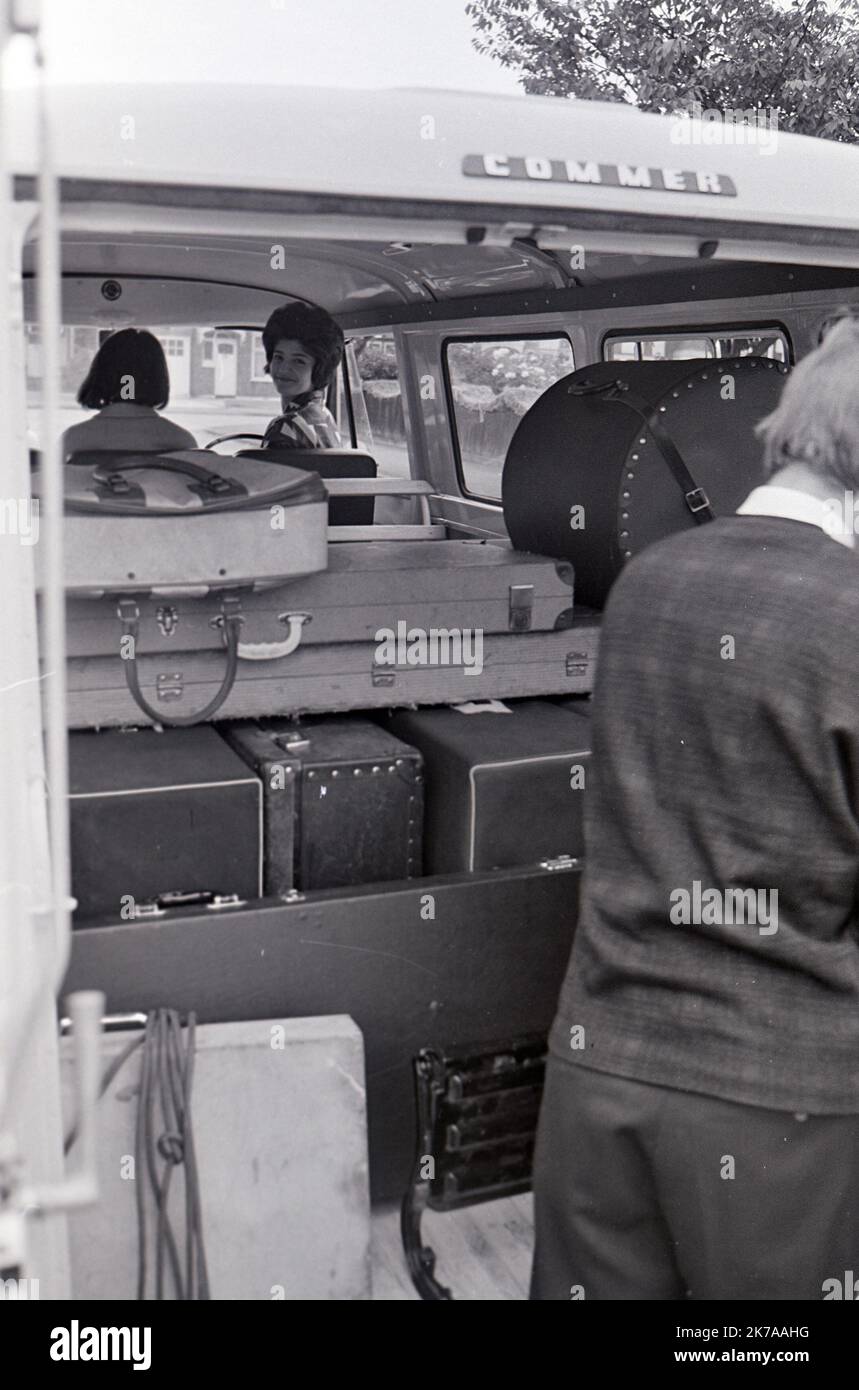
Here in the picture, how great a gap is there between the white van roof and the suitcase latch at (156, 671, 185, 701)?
107cm

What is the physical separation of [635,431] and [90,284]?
2464mm

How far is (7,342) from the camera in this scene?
161 centimetres

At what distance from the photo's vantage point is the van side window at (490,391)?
505 centimetres

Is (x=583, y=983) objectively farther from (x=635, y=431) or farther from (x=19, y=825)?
(x=635, y=431)

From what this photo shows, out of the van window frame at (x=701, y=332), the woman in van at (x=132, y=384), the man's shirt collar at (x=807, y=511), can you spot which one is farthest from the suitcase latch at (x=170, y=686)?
the van window frame at (x=701, y=332)

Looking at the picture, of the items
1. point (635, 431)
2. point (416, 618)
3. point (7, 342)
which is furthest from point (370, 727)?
point (7, 342)

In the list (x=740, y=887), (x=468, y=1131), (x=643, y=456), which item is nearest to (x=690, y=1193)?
(x=740, y=887)

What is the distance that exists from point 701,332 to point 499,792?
1877mm

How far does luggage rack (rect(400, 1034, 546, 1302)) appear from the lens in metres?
2.59

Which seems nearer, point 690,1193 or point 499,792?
point 690,1193

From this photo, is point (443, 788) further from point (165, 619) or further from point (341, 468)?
point (341, 468)

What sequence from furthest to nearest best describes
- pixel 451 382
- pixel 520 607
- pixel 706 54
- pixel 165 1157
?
1. pixel 706 54
2. pixel 451 382
3. pixel 520 607
4. pixel 165 1157

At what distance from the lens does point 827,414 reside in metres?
1.82

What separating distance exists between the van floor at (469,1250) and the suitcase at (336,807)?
72 cm
